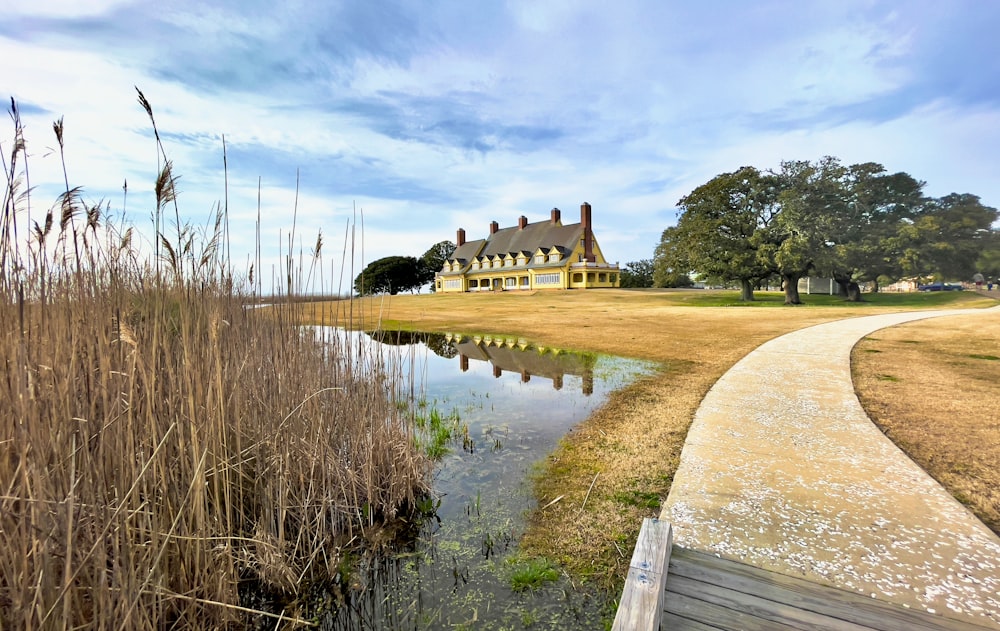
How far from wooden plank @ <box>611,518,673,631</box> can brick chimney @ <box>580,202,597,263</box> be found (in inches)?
1509

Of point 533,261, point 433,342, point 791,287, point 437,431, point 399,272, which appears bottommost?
point 437,431

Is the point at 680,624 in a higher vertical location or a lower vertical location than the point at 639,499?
higher

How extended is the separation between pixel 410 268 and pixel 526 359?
143 feet

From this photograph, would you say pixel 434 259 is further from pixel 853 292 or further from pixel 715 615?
pixel 715 615

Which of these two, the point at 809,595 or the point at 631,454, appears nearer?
the point at 809,595

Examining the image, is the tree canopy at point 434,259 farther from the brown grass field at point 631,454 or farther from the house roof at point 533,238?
the brown grass field at point 631,454

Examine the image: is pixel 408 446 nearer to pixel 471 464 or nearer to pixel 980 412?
pixel 471 464

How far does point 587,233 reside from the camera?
129 ft

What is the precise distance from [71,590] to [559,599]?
1.94 m

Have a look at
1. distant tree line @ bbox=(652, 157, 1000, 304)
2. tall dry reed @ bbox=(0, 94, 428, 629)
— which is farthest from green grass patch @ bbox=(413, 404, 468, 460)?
distant tree line @ bbox=(652, 157, 1000, 304)

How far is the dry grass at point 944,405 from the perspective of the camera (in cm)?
307

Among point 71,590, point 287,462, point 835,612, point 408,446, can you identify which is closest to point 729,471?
point 835,612

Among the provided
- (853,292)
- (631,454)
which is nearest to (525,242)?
(853,292)

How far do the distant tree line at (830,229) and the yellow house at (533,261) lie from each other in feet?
37.4
